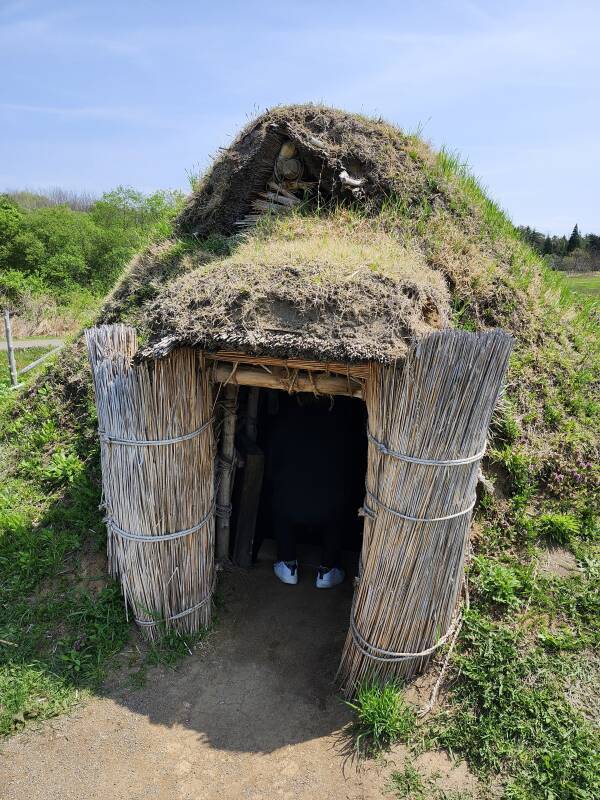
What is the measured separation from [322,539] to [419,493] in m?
1.62

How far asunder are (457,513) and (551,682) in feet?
3.96

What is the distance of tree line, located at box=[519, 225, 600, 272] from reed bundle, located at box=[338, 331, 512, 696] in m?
14.8

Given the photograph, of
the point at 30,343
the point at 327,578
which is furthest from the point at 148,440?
the point at 30,343

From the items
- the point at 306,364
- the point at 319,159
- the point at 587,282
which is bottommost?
the point at 306,364

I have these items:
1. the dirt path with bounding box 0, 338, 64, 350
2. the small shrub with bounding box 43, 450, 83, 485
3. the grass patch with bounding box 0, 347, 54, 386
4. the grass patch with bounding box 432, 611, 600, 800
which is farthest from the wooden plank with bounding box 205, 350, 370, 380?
the dirt path with bounding box 0, 338, 64, 350

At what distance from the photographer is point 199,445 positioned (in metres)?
3.79

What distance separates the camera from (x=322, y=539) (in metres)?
4.57

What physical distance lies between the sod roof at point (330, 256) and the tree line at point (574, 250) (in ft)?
38.0

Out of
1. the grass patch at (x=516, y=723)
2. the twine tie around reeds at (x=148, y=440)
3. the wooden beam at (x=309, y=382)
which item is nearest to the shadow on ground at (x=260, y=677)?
the grass patch at (x=516, y=723)

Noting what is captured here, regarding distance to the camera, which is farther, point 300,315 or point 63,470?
point 63,470

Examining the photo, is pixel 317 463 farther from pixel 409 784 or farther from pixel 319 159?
pixel 319 159

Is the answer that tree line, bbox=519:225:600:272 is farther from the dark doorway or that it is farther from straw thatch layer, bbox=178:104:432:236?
the dark doorway

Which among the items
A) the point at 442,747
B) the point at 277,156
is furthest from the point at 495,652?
the point at 277,156

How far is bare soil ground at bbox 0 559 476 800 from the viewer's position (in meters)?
3.05
